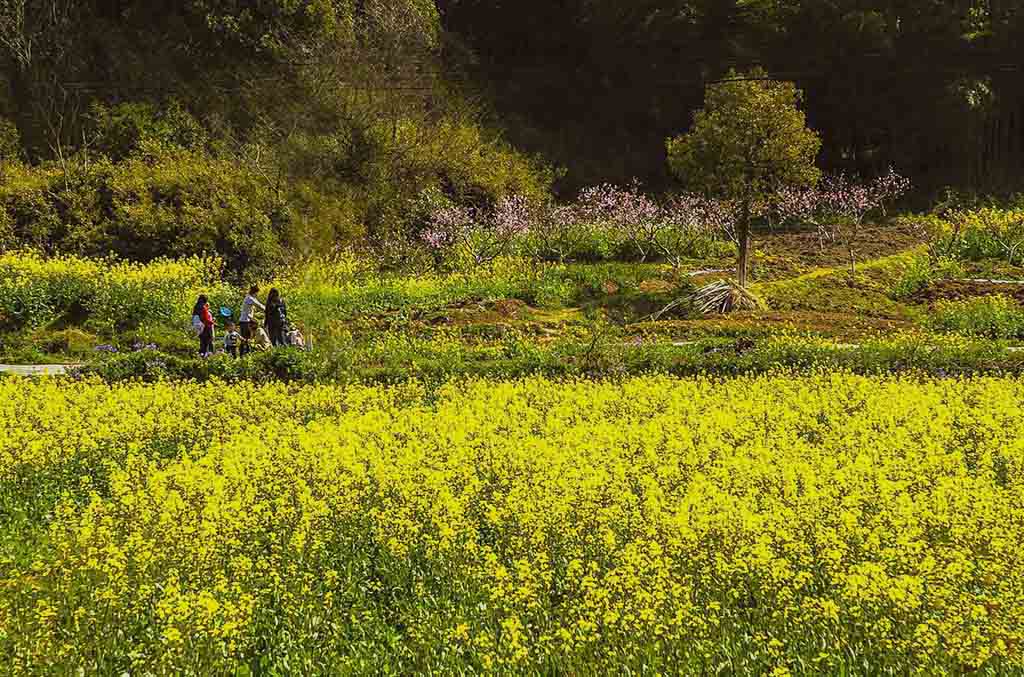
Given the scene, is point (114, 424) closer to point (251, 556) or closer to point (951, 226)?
point (251, 556)

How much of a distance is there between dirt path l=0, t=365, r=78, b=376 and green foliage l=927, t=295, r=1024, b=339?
1562 cm

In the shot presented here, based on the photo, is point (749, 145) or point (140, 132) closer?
point (749, 145)

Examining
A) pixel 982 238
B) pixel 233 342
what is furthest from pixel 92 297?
pixel 982 238

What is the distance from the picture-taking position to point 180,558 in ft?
20.9

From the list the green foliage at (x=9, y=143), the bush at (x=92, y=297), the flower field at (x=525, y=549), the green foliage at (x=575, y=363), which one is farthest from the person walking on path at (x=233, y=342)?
the green foliage at (x=9, y=143)

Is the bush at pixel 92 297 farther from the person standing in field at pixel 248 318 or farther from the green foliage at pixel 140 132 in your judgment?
the green foliage at pixel 140 132

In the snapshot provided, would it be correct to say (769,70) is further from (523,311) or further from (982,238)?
(523,311)

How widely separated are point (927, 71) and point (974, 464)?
30.7 metres

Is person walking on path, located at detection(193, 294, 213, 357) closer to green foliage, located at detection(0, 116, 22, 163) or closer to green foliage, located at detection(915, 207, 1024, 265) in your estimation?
green foliage, located at detection(0, 116, 22, 163)

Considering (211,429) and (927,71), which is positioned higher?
(927,71)

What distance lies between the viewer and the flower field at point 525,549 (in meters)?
5.25

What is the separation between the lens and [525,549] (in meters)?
6.46

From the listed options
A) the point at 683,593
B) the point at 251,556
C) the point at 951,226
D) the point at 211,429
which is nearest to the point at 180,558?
the point at 251,556

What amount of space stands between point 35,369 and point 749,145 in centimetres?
1576
